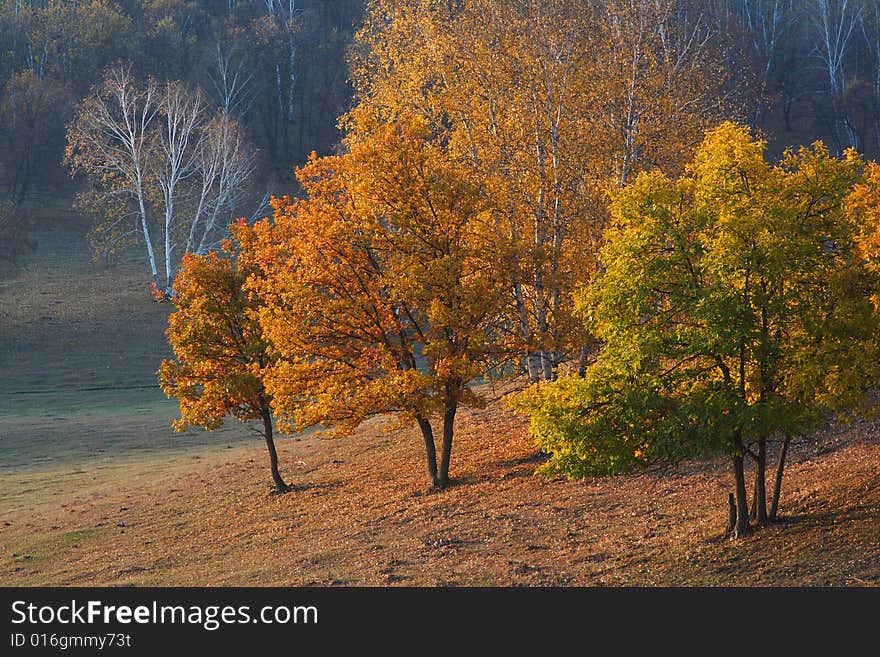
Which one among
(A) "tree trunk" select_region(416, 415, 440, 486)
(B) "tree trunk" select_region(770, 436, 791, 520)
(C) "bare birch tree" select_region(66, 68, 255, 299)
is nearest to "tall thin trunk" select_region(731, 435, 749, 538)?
(B) "tree trunk" select_region(770, 436, 791, 520)

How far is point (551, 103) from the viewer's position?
1130 inches

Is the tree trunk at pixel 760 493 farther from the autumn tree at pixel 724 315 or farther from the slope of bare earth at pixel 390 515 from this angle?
the autumn tree at pixel 724 315

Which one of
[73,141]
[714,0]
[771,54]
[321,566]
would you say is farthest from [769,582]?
[771,54]

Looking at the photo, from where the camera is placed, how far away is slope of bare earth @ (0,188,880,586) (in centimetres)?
1814

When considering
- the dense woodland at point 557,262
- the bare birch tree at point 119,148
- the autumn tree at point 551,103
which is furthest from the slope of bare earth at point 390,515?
the bare birch tree at point 119,148

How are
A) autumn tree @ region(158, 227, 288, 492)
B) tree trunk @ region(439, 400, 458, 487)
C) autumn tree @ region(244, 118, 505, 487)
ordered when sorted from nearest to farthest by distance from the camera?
autumn tree @ region(244, 118, 505, 487), tree trunk @ region(439, 400, 458, 487), autumn tree @ region(158, 227, 288, 492)

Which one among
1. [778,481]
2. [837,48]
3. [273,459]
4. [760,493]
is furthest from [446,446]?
[837,48]

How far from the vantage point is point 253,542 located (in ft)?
82.3

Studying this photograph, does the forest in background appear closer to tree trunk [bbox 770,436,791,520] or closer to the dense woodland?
the dense woodland

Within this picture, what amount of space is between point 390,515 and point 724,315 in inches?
484

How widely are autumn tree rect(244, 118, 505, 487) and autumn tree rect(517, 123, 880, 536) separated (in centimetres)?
813

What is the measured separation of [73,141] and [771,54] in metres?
66.0

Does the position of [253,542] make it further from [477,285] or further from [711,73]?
[711,73]

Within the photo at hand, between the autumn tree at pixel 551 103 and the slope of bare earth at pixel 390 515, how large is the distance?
224 inches
